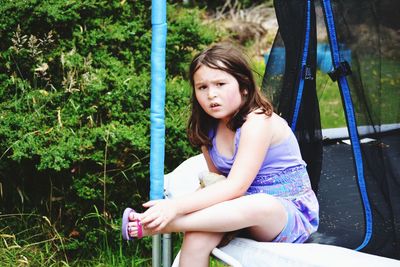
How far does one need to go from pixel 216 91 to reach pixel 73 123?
79 cm

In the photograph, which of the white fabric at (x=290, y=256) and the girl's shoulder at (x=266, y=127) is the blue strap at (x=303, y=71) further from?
the white fabric at (x=290, y=256)

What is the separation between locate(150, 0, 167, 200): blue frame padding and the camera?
1.83 m

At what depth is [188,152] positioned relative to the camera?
2.64m

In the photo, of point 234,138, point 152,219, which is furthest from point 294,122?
point 152,219

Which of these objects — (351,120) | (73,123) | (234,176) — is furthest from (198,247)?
(73,123)

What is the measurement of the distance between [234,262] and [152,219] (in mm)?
254

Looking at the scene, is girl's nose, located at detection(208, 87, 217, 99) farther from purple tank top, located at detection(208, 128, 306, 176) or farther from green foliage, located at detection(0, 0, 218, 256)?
green foliage, located at detection(0, 0, 218, 256)

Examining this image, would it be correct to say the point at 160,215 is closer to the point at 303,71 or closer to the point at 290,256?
the point at 290,256

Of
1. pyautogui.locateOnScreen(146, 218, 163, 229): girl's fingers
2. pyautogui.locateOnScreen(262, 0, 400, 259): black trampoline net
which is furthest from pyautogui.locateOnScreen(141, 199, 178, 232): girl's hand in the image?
pyautogui.locateOnScreen(262, 0, 400, 259): black trampoline net

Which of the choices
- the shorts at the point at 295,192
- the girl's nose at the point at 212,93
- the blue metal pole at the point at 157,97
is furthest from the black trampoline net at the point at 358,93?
the blue metal pole at the point at 157,97

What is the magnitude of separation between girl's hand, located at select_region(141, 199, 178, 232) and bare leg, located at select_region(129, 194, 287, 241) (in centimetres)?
3

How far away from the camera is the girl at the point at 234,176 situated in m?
1.72

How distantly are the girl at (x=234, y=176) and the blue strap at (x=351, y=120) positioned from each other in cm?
17

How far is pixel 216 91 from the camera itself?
1902mm
